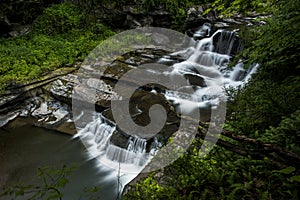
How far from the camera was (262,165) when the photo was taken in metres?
2.42

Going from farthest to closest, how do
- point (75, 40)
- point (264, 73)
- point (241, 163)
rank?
point (75, 40), point (264, 73), point (241, 163)

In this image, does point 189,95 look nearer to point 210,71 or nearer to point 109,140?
point 210,71

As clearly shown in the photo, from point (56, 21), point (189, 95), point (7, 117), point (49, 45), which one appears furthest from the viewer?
point (56, 21)

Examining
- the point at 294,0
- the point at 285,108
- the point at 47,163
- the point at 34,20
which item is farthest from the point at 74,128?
the point at 34,20

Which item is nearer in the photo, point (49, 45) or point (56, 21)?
point (49, 45)

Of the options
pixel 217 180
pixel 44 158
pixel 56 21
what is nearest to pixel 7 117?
pixel 44 158

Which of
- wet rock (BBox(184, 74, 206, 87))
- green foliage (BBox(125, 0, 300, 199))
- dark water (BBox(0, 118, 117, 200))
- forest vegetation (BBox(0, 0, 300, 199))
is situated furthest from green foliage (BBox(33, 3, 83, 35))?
green foliage (BBox(125, 0, 300, 199))

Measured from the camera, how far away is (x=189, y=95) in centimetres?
719

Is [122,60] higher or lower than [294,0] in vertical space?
lower

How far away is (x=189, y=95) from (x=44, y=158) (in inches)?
170

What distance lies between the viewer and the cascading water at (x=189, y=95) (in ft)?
17.5

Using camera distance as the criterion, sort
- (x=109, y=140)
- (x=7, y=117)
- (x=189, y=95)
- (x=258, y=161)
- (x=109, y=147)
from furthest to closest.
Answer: (x=189, y=95) < (x=7, y=117) < (x=109, y=140) < (x=109, y=147) < (x=258, y=161)

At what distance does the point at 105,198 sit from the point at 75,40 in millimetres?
7589

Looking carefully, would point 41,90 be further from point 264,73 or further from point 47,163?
point 264,73
